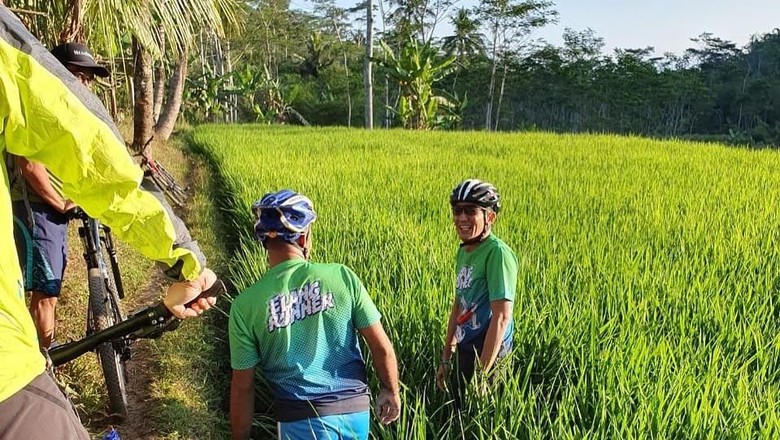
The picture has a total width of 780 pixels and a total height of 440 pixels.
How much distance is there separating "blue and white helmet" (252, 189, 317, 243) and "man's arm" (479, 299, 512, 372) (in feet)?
2.51

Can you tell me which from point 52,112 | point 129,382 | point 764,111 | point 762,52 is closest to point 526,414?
point 52,112

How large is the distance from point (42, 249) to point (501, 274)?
6.23ft

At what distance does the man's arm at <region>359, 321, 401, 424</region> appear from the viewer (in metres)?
1.85

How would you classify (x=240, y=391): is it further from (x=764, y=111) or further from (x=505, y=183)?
(x=764, y=111)

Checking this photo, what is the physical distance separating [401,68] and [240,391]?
17.0 m

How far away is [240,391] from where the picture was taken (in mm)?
1841

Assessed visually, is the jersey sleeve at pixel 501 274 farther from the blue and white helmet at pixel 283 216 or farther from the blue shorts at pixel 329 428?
the blue and white helmet at pixel 283 216

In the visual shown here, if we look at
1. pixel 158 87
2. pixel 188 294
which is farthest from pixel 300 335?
pixel 158 87

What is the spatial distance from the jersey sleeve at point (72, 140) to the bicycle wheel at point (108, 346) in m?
1.63

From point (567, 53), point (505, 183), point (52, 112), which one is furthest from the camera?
point (567, 53)

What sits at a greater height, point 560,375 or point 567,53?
point 567,53

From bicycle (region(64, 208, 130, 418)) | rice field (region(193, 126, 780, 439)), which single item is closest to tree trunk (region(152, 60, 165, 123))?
rice field (region(193, 126, 780, 439))

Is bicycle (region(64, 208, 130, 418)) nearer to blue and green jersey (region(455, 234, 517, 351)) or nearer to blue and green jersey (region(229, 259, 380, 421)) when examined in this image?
blue and green jersey (region(229, 259, 380, 421))

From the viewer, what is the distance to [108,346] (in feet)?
8.46
